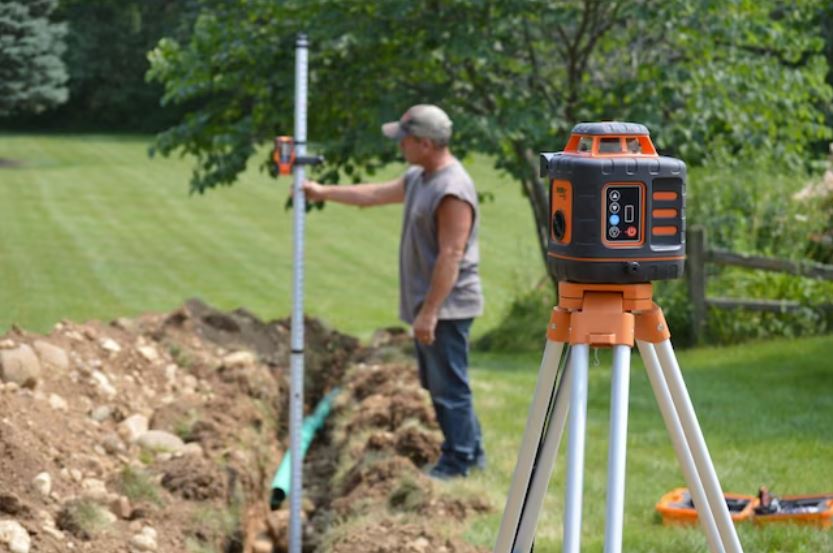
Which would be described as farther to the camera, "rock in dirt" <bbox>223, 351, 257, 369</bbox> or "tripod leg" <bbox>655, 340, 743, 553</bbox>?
"rock in dirt" <bbox>223, 351, 257, 369</bbox>

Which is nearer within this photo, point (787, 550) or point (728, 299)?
point (787, 550)

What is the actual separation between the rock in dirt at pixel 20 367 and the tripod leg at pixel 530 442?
368 cm

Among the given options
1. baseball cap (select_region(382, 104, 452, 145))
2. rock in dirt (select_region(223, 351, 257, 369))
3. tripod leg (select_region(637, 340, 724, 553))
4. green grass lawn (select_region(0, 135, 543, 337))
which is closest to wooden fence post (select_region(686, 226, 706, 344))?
green grass lawn (select_region(0, 135, 543, 337))

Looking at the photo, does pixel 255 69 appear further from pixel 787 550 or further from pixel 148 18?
pixel 148 18

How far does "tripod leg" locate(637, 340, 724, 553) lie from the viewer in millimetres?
3387

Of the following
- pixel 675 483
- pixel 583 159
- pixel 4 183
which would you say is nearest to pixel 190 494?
pixel 675 483

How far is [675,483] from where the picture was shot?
20.8 feet

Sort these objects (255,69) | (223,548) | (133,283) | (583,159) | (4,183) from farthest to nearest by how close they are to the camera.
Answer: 1. (4,183)
2. (133,283)
3. (255,69)
4. (223,548)
5. (583,159)

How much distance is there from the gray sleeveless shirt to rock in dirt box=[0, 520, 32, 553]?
7.20ft

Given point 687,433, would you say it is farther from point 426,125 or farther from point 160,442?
point 160,442

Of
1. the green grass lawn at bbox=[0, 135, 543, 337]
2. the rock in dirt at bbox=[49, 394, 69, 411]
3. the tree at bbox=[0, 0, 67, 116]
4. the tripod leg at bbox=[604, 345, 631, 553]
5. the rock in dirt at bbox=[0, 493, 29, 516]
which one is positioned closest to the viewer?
the tripod leg at bbox=[604, 345, 631, 553]

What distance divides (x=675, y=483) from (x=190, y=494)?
86.6 inches

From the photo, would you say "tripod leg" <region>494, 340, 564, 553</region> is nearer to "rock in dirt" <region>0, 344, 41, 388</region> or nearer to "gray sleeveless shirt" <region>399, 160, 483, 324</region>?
"gray sleeveless shirt" <region>399, 160, 483, 324</region>

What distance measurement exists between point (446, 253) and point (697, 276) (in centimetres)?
531
